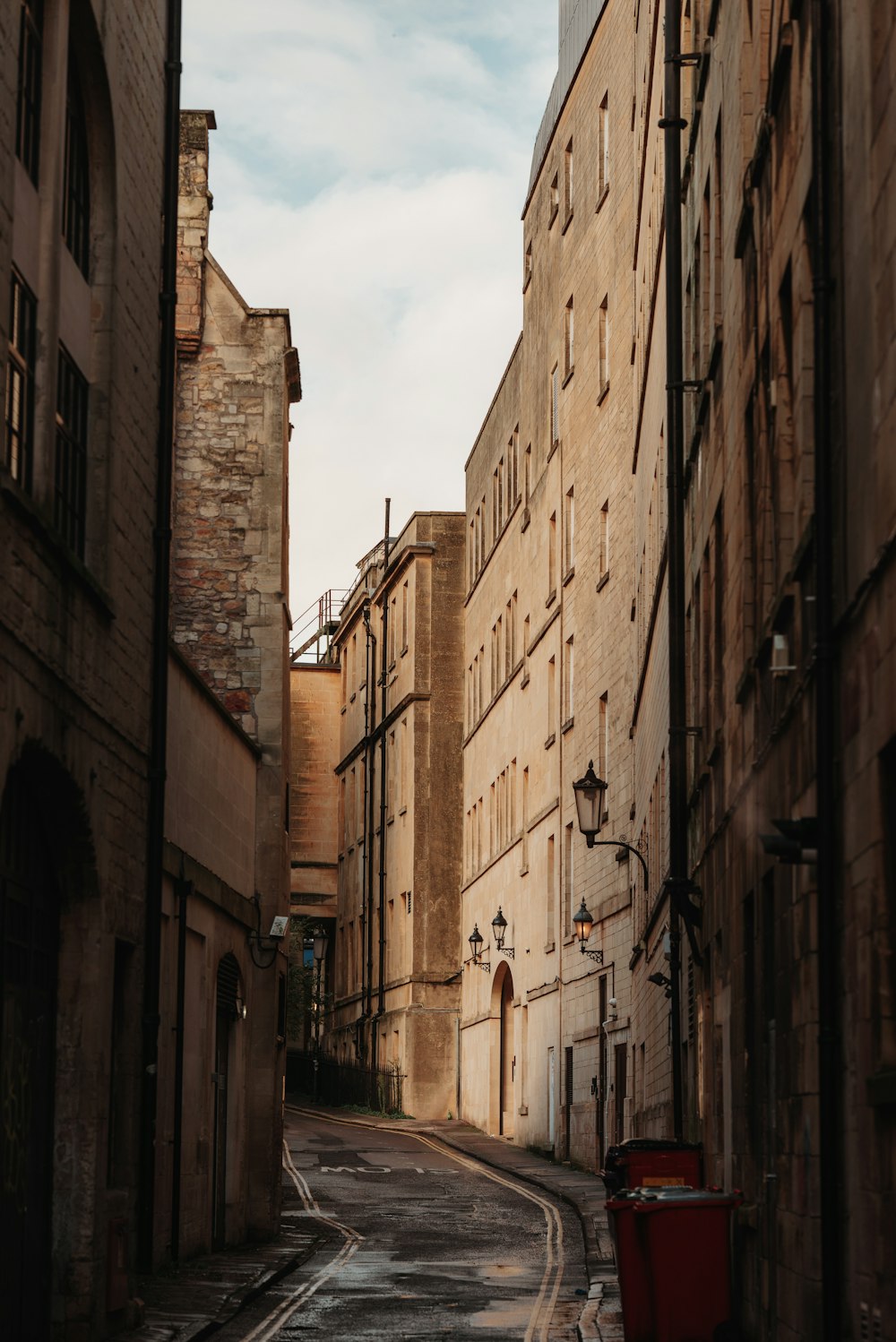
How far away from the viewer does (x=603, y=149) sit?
36688 mm

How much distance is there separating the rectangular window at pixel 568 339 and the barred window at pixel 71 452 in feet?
84.4

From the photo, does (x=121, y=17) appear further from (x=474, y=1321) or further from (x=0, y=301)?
(x=474, y=1321)

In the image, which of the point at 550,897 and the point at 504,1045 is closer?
the point at 550,897

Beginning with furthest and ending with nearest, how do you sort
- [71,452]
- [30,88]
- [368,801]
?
[368,801]
[71,452]
[30,88]

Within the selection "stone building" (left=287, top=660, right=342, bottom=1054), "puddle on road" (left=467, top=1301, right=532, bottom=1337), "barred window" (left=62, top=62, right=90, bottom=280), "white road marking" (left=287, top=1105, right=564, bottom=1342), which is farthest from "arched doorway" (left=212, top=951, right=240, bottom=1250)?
"stone building" (left=287, top=660, right=342, bottom=1054)

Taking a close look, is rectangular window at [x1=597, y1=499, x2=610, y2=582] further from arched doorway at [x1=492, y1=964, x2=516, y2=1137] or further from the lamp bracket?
arched doorway at [x1=492, y1=964, x2=516, y2=1137]

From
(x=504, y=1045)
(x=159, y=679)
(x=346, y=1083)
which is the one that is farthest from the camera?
(x=346, y=1083)

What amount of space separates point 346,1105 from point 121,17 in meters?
46.4

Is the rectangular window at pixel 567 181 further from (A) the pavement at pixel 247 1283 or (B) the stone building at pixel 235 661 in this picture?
(A) the pavement at pixel 247 1283

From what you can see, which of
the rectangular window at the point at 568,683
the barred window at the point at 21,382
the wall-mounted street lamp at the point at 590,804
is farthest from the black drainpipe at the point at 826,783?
the rectangular window at the point at 568,683

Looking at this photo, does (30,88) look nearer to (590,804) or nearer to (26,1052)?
(26,1052)

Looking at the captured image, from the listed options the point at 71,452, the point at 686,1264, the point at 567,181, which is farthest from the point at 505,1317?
the point at 567,181

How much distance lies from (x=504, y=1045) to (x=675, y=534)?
95.3 ft

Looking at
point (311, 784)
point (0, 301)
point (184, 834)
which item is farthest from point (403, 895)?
point (0, 301)
